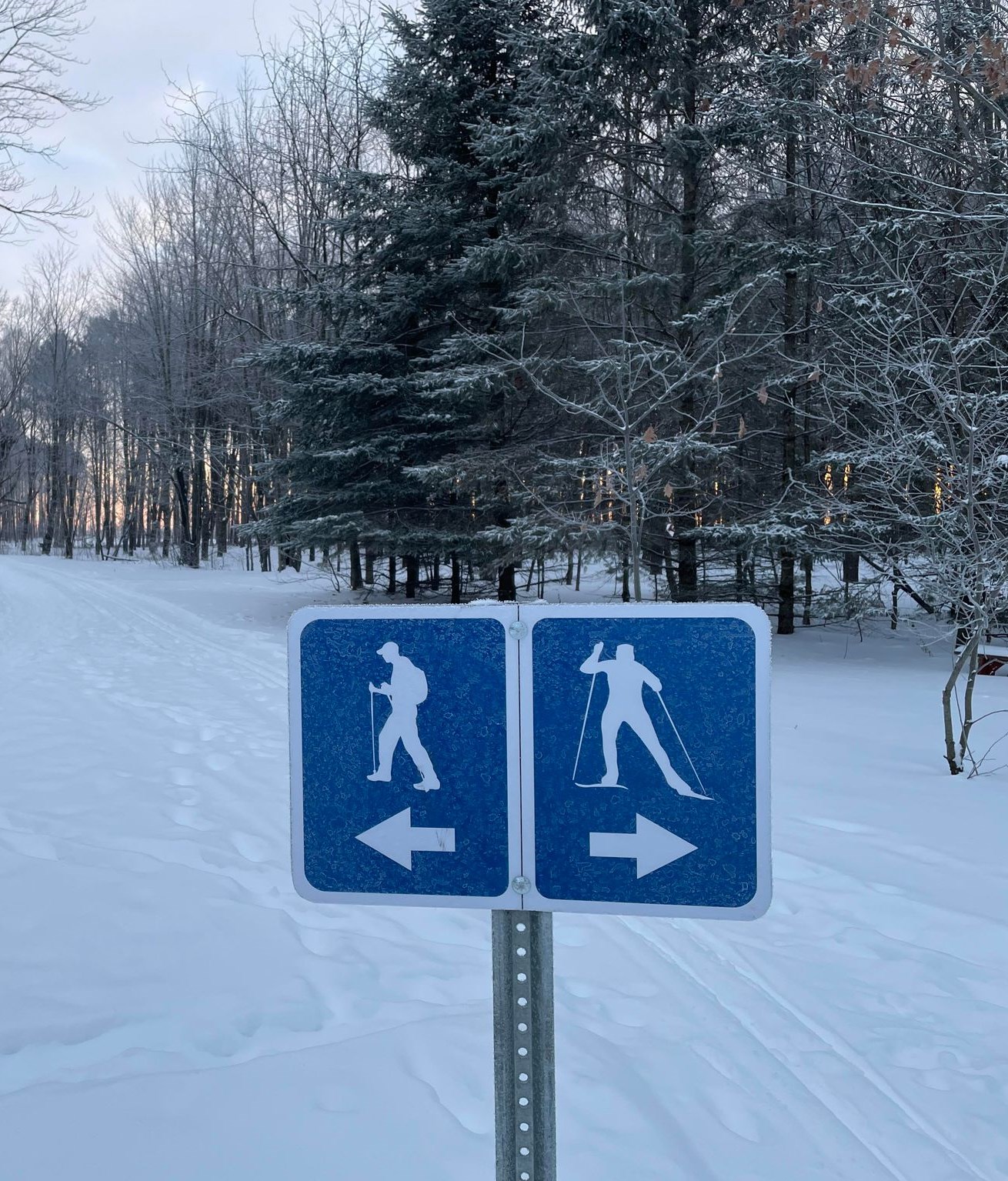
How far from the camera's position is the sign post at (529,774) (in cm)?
126

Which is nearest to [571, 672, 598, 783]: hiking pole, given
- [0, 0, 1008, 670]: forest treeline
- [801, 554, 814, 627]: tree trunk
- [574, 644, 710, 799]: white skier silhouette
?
[574, 644, 710, 799]: white skier silhouette

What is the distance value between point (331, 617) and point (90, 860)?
373 cm

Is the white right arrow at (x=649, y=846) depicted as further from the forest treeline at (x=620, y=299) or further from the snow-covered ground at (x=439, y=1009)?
the forest treeline at (x=620, y=299)

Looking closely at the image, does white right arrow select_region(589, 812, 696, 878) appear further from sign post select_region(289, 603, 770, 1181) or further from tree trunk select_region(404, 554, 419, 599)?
tree trunk select_region(404, 554, 419, 599)

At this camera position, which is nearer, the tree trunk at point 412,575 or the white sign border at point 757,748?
the white sign border at point 757,748

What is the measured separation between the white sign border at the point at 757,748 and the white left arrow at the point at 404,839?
0.40 ft

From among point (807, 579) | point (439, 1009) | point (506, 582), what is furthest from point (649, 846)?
point (506, 582)

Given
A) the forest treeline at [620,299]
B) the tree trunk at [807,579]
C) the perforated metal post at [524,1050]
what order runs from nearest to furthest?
1. the perforated metal post at [524,1050]
2. the forest treeline at [620,299]
3. the tree trunk at [807,579]

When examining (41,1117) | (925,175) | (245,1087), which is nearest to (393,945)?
(245,1087)

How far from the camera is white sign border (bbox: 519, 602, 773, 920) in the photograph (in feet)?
4.08

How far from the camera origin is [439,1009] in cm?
308

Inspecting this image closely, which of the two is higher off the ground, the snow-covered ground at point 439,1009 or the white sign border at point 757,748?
the white sign border at point 757,748

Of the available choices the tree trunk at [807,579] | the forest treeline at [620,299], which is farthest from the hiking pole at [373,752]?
the tree trunk at [807,579]

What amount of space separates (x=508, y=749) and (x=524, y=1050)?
473 mm
